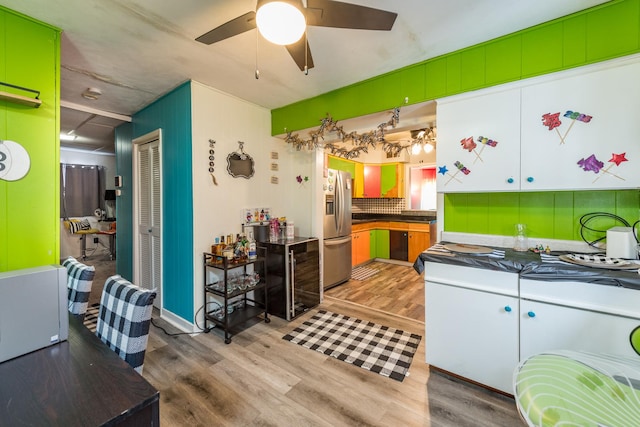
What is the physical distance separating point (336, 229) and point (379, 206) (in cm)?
237

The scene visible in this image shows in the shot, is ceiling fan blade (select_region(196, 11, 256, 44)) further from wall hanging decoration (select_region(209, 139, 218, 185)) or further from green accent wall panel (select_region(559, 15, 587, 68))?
green accent wall panel (select_region(559, 15, 587, 68))

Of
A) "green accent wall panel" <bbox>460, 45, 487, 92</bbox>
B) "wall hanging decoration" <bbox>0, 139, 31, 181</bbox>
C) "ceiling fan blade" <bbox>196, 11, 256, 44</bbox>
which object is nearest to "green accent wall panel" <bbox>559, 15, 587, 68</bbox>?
"green accent wall panel" <bbox>460, 45, 487, 92</bbox>

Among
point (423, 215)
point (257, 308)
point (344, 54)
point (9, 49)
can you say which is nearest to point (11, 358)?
point (9, 49)

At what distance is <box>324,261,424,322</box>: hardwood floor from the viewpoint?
3.22 meters

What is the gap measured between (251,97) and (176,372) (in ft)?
8.91

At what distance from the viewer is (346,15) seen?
1.29 m

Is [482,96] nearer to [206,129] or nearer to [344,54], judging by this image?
[344,54]

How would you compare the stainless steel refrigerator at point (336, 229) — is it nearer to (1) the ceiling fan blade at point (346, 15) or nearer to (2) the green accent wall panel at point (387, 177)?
(2) the green accent wall panel at point (387, 177)

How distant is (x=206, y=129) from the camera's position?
2.69 m

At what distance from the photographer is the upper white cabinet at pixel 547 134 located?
1.56m

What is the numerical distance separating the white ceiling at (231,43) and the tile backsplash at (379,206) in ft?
11.6

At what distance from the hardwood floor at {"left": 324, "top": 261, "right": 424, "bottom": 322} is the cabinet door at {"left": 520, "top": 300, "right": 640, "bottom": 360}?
4.47ft

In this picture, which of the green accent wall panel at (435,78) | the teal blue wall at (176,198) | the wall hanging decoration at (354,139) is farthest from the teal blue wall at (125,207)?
the green accent wall panel at (435,78)

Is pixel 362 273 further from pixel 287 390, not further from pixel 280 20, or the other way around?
pixel 280 20
